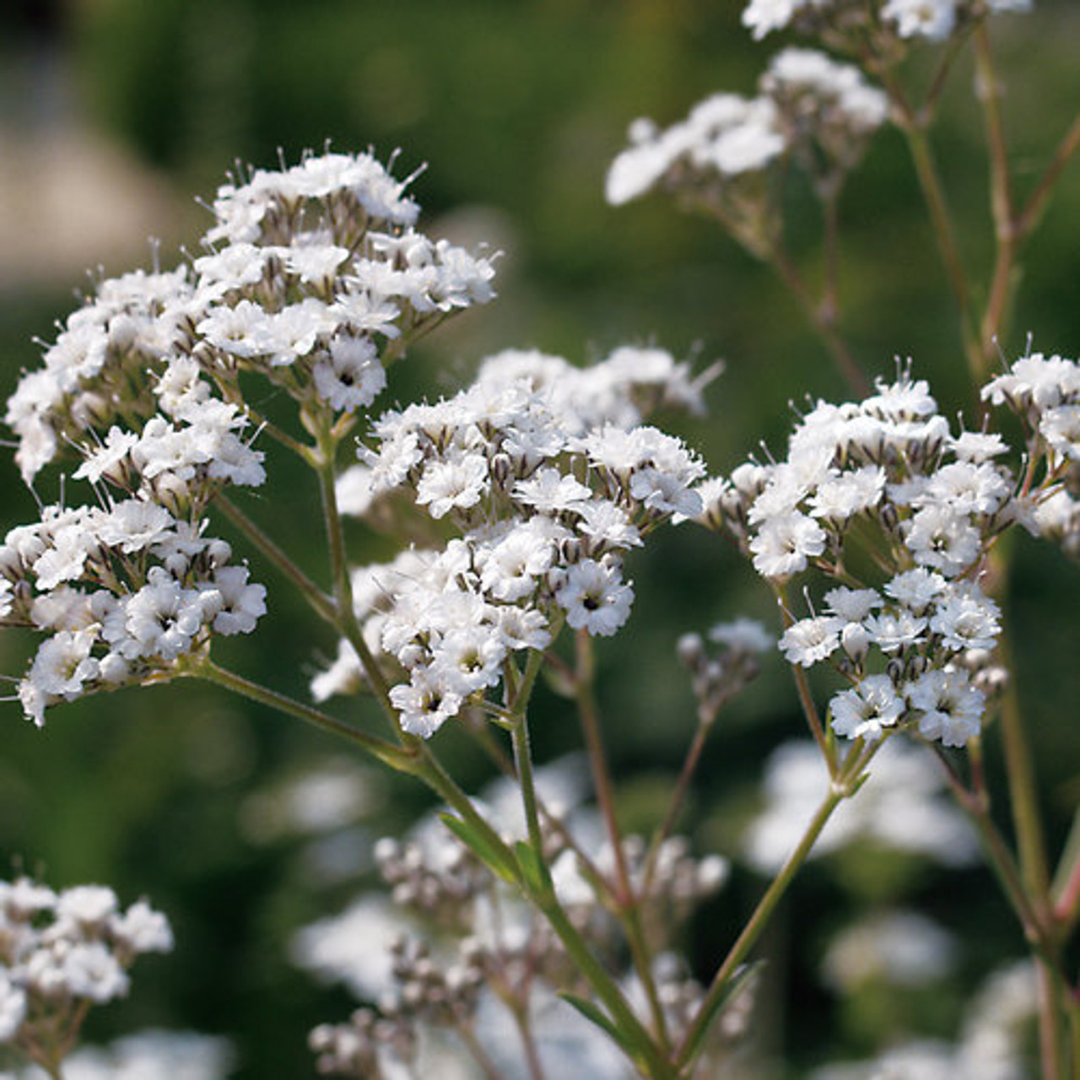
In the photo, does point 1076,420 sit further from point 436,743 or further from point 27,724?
point 27,724

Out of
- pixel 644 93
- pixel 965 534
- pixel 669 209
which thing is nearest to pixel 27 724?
pixel 965 534

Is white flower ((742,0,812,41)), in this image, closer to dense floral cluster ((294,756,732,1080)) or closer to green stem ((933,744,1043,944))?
green stem ((933,744,1043,944))

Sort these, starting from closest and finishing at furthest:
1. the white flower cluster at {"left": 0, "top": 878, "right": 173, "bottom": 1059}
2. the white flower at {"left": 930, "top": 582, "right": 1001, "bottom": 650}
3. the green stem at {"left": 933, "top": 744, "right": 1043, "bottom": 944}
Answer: the white flower at {"left": 930, "top": 582, "right": 1001, "bottom": 650}
the white flower cluster at {"left": 0, "top": 878, "right": 173, "bottom": 1059}
the green stem at {"left": 933, "top": 744, "right": 1043, "bottom": 944}

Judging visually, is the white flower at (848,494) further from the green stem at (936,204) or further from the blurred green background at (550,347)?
the green stem at (936,204)

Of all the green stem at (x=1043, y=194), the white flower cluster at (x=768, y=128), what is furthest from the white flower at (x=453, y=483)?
the green stem at (x=1043, y=194)

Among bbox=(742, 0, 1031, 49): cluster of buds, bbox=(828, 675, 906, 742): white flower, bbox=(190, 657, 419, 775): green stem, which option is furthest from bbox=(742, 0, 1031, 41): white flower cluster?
bbox=(190, 657, 419, 775): green stem
